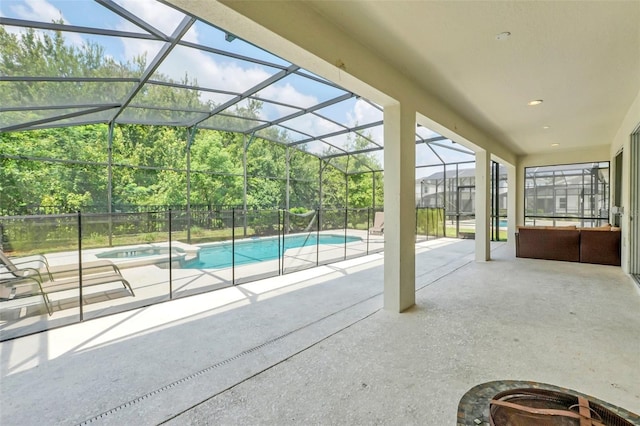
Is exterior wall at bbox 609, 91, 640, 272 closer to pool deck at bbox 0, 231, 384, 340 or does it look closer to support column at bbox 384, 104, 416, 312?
support column at bbox 384, 104, 416, 312

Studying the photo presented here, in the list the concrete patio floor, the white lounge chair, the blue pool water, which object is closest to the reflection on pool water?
the blue pool water

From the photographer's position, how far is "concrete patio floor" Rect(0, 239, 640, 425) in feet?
5.74

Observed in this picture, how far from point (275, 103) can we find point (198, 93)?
1529 mm

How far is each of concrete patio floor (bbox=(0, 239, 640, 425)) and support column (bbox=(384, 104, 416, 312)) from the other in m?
0.30

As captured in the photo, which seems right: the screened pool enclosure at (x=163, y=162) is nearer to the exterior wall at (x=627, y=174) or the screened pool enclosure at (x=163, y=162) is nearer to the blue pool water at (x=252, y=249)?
the blue pool water at (x=252, y=249)

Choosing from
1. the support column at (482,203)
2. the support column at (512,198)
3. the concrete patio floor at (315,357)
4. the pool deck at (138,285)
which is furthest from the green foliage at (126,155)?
the support column at (512,198)

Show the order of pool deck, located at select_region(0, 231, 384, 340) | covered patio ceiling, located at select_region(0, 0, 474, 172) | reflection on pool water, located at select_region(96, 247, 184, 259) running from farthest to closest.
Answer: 1. reflection on pool water, located at select_region(96, 247, 184, 259)
2. covered patio ceiling, located at select_region(0, 0, 474, 172)
3. pool deck, located at select_region(0, 231, 384, 340)

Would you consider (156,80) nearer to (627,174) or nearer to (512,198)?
(627,174)

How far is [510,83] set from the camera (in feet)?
11.8

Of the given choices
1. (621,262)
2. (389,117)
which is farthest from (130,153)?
(621,262)

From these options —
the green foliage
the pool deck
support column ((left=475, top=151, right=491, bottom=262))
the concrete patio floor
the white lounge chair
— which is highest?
the green foliage

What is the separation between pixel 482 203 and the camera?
6.14m

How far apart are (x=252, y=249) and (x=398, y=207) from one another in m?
4.71

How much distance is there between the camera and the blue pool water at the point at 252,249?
5891 mm
